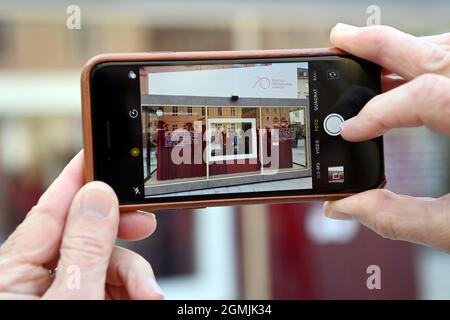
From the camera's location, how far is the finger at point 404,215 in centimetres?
62

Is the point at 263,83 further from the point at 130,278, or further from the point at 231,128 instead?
the point at 130,278

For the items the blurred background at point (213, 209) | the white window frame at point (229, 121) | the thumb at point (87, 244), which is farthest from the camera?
the blurred background at point (213, 209)

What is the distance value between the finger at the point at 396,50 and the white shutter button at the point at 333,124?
8 centimetres

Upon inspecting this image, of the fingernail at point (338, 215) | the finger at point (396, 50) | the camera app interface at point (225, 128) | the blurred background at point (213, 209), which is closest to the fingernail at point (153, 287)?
the camera app interface at point (225, 128)

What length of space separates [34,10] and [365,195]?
1.29 m

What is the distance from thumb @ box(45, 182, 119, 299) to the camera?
570mm

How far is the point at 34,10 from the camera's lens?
5.16 feet

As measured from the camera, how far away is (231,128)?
0.67m

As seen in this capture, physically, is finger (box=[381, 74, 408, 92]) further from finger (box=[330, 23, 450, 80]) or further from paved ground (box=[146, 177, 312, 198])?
paved ground (box=[146, 177, 312, 198])

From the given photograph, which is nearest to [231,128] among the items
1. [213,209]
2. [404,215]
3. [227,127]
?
[227,127]

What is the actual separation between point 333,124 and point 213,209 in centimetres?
95

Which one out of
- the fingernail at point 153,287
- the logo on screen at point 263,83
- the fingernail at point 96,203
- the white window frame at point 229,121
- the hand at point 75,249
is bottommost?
the fingernail at point 153,287

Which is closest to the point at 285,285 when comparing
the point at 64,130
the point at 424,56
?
the point at 64,130

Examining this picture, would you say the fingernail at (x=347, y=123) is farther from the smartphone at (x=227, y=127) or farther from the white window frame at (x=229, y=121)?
the white window frame at (x=229, y=121)
